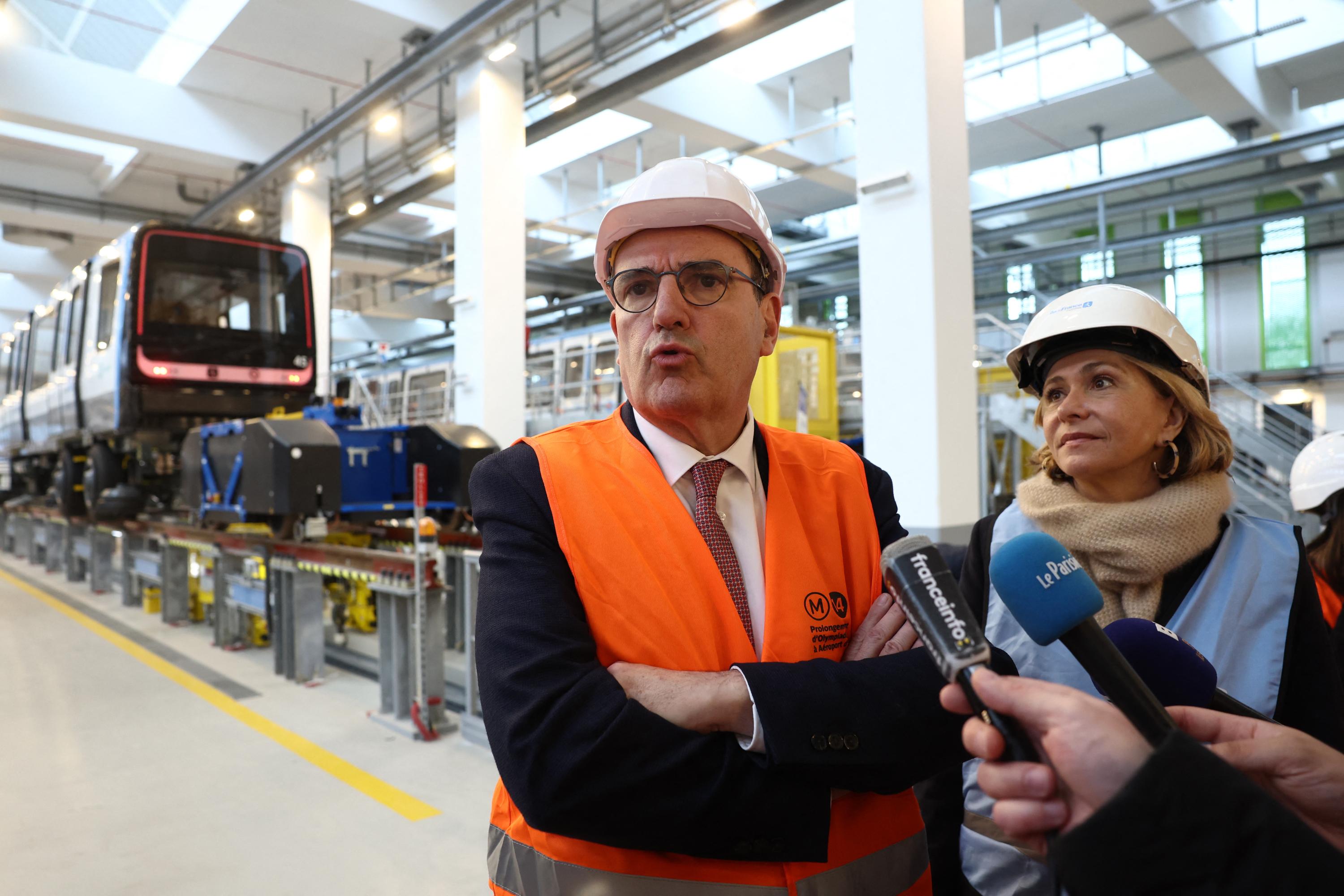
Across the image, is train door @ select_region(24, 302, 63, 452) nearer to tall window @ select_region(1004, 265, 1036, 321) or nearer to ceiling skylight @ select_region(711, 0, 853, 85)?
ceiling skylight @ select_region(711, 0, 853, 85)

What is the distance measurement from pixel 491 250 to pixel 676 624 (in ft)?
27.8

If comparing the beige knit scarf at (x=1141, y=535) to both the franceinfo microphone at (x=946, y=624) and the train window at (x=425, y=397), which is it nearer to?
the franceinfo microphone at (x=946, y=624)

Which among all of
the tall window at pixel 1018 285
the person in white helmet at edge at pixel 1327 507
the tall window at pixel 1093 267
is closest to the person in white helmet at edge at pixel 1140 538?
the person in white helmet at edge at pixel 1327 507

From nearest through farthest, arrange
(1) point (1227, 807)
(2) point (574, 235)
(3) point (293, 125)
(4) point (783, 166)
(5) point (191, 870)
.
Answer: (1) point (1227, 807), (5) point (191, 870), (4) point (783, 166), (3) point (293, 125), (2) point (574, 235)

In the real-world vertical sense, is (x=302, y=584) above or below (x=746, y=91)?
below

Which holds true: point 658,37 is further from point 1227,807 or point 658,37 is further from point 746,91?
point 1227,807

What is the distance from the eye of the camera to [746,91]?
1075 centimetres

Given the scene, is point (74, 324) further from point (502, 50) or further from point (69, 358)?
point (502, 50)

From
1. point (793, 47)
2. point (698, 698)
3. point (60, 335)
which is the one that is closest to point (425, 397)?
point (60, 335)

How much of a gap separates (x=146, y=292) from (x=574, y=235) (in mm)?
9715

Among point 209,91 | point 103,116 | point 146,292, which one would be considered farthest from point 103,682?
point 209,91

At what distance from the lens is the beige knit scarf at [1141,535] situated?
1.48 m

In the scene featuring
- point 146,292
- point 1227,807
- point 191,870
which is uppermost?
point 146,292

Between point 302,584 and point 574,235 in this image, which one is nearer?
point 302,584
